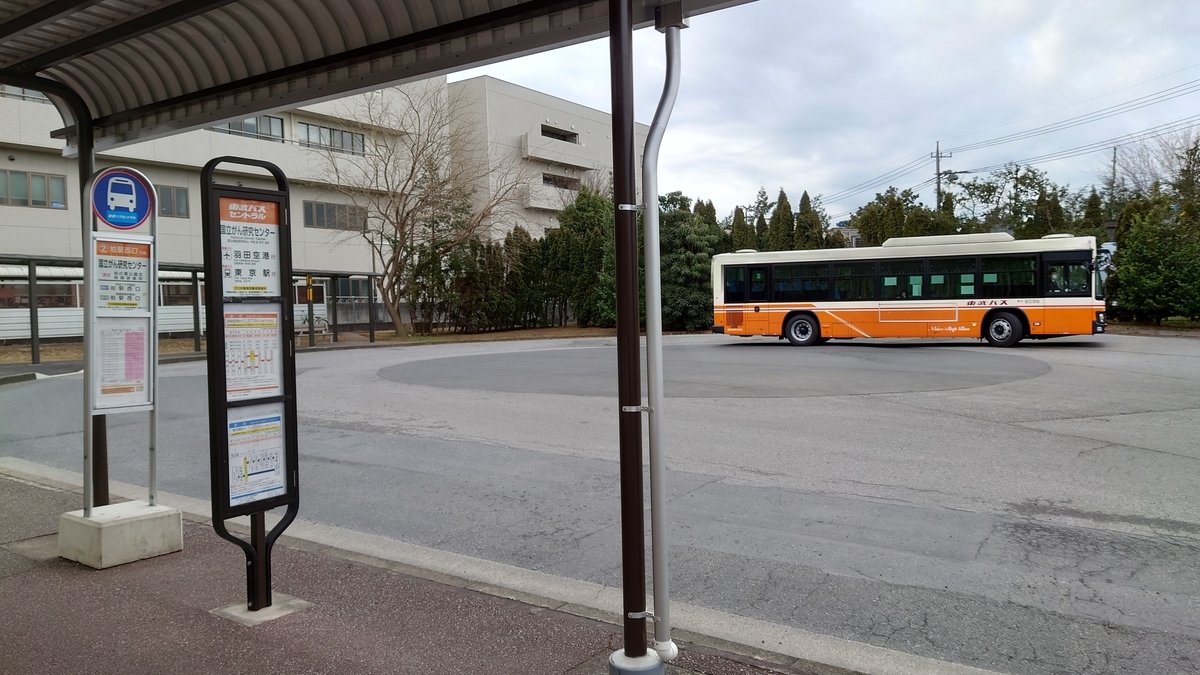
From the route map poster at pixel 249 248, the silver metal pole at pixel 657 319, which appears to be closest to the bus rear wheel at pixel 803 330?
the route map poster at pixel 249 248

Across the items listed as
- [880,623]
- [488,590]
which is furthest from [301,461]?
[880,623]

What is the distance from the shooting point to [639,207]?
3215mm

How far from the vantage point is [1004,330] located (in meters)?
23.2

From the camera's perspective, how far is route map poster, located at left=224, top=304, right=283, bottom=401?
4.17 metres

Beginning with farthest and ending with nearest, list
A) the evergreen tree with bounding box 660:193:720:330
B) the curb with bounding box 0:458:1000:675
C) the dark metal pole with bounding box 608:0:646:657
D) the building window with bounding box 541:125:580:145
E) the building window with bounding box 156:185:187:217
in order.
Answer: the building window with bounding box 541:125:580:145, the building window with bounding box 156:185:187:217, the evergreen tree with bounding box 660:193:720:330, the curb with bounding box 0:458:1000:675, the dark metal pole with bounding box 608:0:646:657

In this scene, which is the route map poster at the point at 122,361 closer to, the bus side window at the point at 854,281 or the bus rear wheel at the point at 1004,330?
the bus side window at the point at 854,281

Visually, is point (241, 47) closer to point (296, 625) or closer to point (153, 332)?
point (153, 332)

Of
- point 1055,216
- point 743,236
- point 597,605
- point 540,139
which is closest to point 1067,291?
point 597,605

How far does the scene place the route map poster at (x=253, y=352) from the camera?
13.7 ft

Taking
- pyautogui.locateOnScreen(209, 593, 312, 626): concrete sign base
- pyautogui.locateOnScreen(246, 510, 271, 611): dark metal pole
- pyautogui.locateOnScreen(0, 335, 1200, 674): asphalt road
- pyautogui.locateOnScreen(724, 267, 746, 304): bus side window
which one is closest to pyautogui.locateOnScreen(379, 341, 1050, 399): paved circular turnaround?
pyautogui.locateOnScreen(0, 335, 1200, 674): asphalt road

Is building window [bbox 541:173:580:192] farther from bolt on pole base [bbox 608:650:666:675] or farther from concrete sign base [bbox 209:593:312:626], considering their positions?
bolt on pole base [bbox 608:650:666:675]

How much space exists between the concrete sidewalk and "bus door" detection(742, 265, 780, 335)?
72.5 feet

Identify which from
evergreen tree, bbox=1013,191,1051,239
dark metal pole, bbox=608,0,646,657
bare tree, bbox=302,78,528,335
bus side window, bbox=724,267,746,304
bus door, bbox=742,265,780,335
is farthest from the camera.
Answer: evergreen tree, bbox=1013,191,1051,239

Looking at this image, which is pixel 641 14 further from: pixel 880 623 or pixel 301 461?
pixel 301 461
